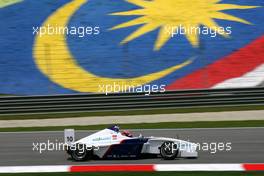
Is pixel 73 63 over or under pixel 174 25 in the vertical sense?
under

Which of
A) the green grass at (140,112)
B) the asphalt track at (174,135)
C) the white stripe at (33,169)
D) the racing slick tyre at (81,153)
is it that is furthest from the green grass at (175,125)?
the white stripe at (33,169)

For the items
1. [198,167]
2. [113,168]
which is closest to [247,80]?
[198,167]

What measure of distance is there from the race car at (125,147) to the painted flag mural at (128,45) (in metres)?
11.5

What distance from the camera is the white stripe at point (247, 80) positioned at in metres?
20.9

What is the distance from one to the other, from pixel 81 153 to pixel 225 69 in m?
12.9

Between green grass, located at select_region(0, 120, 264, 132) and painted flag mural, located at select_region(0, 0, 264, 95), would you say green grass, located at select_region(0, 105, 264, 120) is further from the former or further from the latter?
green grass, located at select_region(0, 120, 264, 132)

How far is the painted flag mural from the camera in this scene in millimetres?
21734

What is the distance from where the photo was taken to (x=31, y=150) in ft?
38.2

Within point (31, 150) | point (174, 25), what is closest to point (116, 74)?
point (174, 25)

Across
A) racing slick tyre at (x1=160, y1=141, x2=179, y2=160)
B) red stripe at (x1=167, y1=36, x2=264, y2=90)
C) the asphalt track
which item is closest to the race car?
racing slick tyre at (x1=160, y1=141, x2=179, y2=160)

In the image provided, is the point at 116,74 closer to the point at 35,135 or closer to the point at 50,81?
the point at 50,81

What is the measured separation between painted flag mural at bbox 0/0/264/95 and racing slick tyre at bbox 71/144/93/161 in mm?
11475

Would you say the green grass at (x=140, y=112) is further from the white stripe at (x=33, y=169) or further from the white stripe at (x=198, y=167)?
the white stripe at (x=198, y=167)

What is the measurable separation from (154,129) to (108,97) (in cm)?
503
